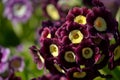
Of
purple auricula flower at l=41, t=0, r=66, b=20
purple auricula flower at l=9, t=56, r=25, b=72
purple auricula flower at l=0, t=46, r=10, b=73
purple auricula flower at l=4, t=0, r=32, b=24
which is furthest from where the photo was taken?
purple auricula flower at l=4, t=0, r=32, b=24

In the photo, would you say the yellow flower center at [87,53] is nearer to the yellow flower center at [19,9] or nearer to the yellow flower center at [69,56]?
the yellow flower center at [69,56]

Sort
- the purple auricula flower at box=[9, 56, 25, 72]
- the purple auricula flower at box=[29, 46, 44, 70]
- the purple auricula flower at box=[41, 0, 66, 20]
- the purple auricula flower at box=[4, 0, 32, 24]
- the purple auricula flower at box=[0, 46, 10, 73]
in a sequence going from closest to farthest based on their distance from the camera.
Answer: the purple auricula flower at box=[29, 46, 44, 70], the purple auricula flower at box=[0, 46, 10, 73], the purple auricula flower at box=[9, 56, 25, 72], the purple auricula flower at box=[41, 0, 66, 20], the purple auricula flower at box=[4, 0, 32, 24]

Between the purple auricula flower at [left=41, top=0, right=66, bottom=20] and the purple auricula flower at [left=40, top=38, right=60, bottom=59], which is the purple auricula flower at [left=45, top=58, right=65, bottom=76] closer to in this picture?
the purple auricula flower at [left=40, top=38, right=60, bottom=59]

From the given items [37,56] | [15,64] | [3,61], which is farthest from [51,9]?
[37,56]

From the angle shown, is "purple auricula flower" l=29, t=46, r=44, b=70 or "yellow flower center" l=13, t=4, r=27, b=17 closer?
"purple auricula flower" l=29, t=46, r=44, b=70

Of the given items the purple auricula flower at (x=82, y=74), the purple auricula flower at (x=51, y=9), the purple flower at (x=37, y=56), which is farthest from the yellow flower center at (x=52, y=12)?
the purple auricula flower at (x=82, y=74)

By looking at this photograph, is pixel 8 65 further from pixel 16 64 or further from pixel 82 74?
pixel 82 74

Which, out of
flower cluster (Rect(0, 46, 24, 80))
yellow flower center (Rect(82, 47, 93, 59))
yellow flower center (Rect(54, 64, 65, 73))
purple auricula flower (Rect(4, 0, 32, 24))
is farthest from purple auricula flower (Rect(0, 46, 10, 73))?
purple auricula flower (Rect(4, 0, 32, 24))

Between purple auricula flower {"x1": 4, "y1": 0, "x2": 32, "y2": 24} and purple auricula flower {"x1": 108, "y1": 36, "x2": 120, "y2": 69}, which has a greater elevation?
purple auricula flower {"x1": 108, "y1": 36, "x2": 120, "y2": 69}

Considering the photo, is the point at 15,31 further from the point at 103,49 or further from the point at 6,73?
the point at 103,49
